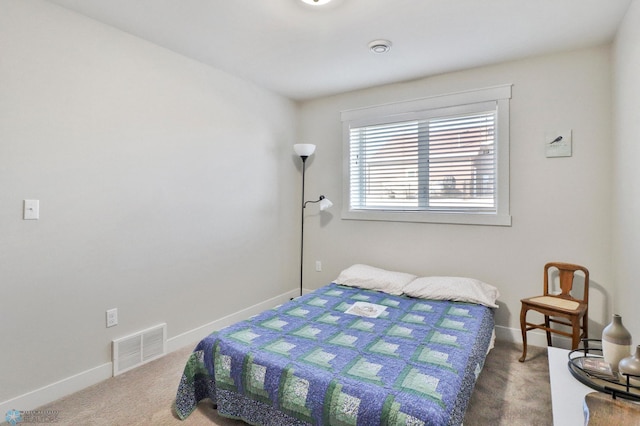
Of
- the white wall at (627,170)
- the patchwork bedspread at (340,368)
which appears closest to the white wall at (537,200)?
the white wall at (627,170)

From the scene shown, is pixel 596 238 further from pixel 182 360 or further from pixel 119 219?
pixel 119 219

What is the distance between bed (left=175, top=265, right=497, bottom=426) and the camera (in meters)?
1.49

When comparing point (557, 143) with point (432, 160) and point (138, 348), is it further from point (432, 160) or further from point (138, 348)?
point (138, 348)

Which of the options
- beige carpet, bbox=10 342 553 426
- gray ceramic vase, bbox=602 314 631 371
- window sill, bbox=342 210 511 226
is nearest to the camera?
gray ceramic vase, bbox=602 314 631 371

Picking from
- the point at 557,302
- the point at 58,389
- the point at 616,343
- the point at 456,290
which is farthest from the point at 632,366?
the point at 58,389

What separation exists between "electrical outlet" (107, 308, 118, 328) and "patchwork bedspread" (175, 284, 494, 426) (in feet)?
2.73

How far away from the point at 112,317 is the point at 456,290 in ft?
8.76

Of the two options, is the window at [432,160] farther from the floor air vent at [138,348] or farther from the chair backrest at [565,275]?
the floor air vent at [138,348]

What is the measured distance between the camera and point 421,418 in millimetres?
1359

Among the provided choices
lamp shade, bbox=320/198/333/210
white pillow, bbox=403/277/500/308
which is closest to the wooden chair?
white pillow, bbox=403/277/500/308

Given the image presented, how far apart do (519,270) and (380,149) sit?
69.3 inches

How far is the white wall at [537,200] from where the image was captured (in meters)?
2.67

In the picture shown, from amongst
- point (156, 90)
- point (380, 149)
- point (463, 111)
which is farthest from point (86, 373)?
point (463, 111)

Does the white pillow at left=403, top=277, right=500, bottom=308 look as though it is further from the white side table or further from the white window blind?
the white side table
